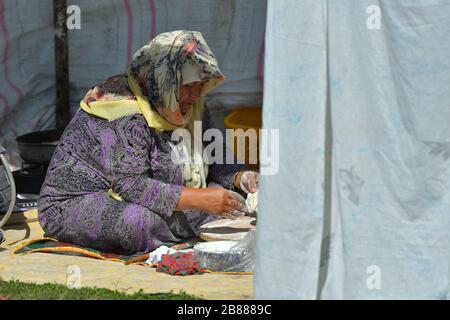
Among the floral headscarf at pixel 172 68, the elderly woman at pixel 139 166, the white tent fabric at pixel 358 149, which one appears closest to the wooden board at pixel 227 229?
the elderly woman at pixel 139 166

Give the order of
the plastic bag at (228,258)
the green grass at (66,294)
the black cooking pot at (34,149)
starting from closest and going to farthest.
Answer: the green grass at (66,294), the plastic bag at (228,258), the black cooking pot at (34,149)

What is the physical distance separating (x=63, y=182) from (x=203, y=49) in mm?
983

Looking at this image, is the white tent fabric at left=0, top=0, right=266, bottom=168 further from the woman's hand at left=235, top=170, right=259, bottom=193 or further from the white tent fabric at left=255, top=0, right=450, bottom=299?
the white tent fabric at left=255, top=0, right=450, bottom=299

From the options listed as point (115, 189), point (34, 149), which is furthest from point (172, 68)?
point (34, 149)

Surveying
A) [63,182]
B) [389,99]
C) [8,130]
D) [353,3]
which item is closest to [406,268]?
[389,99]

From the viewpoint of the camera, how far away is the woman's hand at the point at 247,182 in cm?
536

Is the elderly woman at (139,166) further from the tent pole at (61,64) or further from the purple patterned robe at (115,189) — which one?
the tent pole at (61,64)

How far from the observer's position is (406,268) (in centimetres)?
382

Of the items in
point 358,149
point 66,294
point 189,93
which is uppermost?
point 189,93

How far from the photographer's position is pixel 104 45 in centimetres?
676

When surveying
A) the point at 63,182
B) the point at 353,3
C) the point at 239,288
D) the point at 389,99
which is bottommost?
the point at 239,288

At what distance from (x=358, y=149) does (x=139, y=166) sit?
→ 1.53 meters

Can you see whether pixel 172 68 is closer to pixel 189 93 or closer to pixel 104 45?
pixel 189 93
